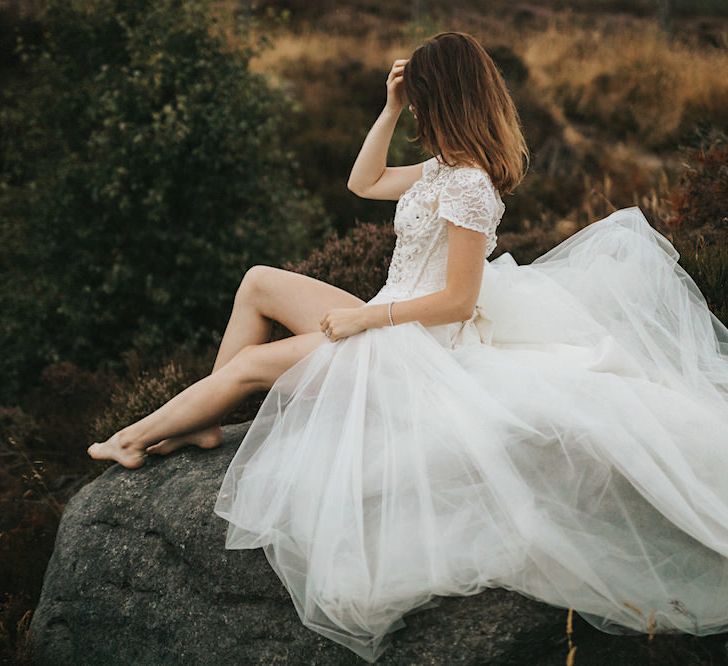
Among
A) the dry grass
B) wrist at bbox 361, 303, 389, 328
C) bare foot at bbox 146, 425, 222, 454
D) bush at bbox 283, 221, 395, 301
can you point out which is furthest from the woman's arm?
the dry grass

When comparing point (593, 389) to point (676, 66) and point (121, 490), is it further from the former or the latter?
point (676, 66)

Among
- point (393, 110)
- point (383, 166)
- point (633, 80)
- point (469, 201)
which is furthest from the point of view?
point (633, 80)

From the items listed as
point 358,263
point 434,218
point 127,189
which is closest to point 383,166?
point 434,218

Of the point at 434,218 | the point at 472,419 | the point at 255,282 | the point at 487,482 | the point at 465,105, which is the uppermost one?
the point at 465,105

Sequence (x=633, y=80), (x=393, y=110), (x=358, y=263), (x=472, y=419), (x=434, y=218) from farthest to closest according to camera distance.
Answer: (x=633, y=80) < (x=358, y=263) < (x=393, y=110) < (x=434, y=218) < (x=472, y=419)

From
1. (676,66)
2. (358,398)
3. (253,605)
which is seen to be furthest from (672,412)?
(676,66)

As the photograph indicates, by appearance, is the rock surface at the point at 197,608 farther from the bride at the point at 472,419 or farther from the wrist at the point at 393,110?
the wrist at the point at 393,110

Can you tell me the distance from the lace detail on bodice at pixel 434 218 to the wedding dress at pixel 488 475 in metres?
0.01

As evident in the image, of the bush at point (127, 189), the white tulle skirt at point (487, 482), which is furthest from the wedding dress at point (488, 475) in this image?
the bush at point (127, 189)

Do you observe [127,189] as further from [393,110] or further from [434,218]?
[434,218]

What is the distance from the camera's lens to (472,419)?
292 cm

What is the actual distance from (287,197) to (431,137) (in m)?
4.92

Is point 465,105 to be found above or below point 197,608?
above

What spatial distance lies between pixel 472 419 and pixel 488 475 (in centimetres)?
22
